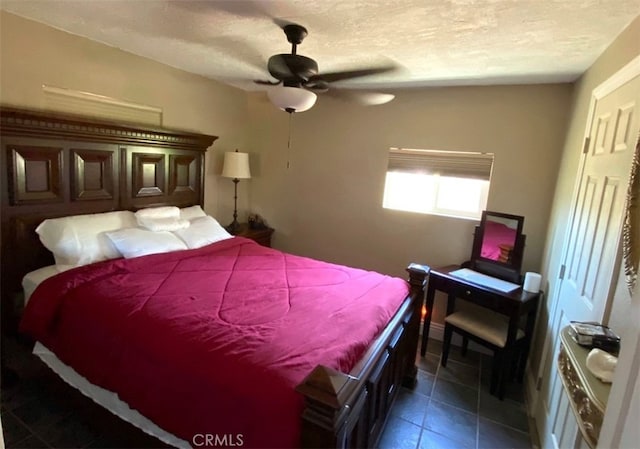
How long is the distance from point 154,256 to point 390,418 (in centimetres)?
198

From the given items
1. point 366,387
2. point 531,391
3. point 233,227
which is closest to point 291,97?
point 366,387

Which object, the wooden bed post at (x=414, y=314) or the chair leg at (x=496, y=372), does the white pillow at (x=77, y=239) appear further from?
the chair leg at (x=496, y=372)

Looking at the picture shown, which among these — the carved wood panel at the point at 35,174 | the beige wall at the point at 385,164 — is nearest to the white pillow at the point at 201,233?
the carved wood panel at the point at 35,174

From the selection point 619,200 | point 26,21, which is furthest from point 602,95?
point 26,21

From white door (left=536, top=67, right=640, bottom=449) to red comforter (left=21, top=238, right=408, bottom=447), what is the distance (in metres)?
0.95

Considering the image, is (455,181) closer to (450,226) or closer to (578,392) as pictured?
(450,226)

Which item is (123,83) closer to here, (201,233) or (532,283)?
(201,233)

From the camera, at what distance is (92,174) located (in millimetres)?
2600

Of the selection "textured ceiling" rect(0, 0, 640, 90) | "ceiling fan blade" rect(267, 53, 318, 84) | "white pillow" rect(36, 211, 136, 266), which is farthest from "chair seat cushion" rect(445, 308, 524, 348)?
"white pillow" rect(36, 211, 136, 266)

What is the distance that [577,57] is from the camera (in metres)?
2.10

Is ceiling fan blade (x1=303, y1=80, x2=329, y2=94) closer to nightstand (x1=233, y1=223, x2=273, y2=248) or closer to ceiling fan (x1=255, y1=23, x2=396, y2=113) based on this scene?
ceiling fan (x1=255, y1=23, x2=396, y2=113)

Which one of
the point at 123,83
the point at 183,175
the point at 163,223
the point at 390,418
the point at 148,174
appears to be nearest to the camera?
the point at 390,418

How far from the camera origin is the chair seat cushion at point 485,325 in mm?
2476

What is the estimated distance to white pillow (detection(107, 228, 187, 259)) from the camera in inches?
97.1
